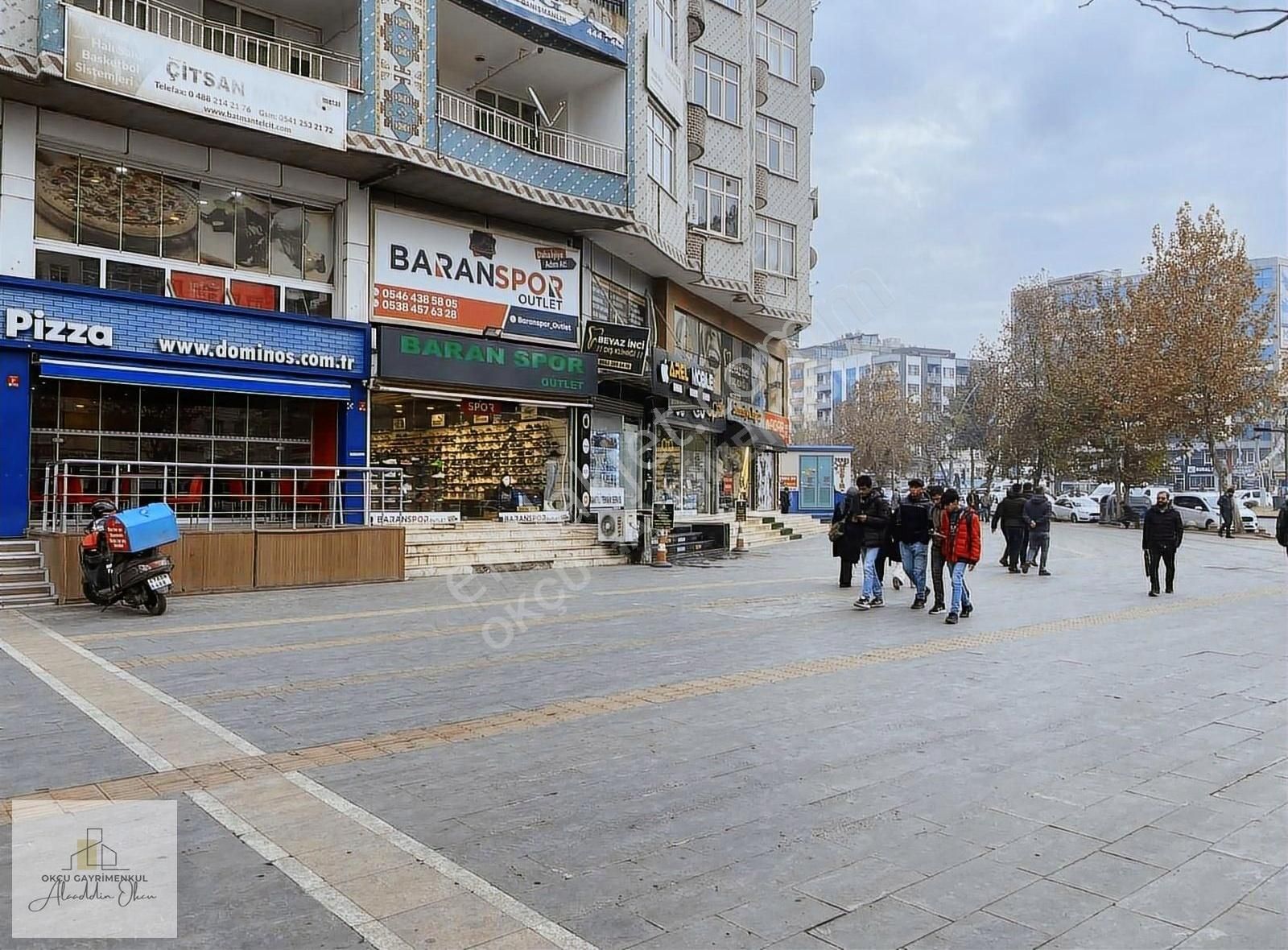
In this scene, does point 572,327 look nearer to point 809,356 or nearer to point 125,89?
point 125,89

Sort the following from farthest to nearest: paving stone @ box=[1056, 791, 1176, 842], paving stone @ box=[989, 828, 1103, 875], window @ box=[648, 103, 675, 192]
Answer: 1. window @ box=[648, 103, 675, 192]
2. paving stone @ box=[1056, 791, 1176, 842]
3. paving stone @ box=[989, 828, 1103, 875]

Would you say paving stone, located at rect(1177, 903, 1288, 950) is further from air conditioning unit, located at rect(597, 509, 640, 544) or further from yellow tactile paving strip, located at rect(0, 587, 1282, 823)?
air conditioning unit, located at rect(597, 509, 640, 544)

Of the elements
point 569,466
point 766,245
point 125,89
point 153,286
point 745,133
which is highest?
point 745,133

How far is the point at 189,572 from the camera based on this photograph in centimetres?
1370

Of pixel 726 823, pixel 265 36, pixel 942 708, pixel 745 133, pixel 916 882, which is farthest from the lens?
pixel 745 133

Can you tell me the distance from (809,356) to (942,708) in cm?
10906

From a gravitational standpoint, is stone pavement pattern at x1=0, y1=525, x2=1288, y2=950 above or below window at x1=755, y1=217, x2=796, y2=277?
below

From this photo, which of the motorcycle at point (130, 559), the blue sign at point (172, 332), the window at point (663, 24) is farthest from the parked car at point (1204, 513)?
the motorcycle at point (130, 559)

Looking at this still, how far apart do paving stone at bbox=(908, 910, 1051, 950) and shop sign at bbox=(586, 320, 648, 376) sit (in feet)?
65.8

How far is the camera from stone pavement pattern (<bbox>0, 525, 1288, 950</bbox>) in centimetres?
364

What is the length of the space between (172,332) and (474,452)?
7.11m

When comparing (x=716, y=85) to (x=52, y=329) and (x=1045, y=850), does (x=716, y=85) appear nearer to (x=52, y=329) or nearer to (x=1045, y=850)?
(x=52, y=329)

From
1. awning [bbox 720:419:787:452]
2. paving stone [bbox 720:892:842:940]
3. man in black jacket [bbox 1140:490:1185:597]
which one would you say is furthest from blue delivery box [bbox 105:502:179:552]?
awning [bbox 720:419:787:452]

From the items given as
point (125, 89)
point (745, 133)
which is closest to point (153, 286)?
point (125, 89)
